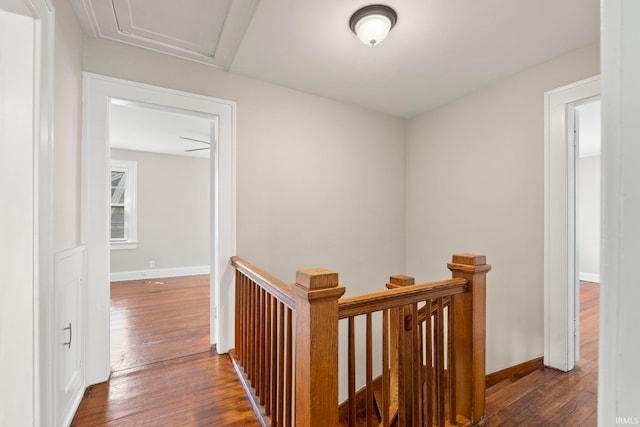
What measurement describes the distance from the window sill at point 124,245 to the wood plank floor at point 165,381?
218cm

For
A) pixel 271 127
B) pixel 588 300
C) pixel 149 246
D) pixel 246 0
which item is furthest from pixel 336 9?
pixel 149 246

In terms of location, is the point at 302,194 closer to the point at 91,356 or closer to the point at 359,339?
the point at 359,339

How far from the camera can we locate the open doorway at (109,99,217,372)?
361 centimetres

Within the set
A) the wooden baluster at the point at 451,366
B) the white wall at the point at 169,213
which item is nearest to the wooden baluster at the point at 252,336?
the wooden baluster at the point at 451,366

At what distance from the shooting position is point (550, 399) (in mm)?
1857

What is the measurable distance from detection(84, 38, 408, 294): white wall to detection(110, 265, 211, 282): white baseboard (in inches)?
132

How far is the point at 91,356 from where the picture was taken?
197 centimetres

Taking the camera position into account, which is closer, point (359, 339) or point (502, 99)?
point (502, 99)

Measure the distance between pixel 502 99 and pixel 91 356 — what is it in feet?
12.5

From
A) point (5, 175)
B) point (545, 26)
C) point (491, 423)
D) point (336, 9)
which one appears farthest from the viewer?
point (545, 26)

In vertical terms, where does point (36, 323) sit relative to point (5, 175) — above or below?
below

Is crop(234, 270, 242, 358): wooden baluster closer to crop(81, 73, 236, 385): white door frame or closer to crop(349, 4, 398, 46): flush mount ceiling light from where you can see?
crop(81, 73, 236, 385): white door frame

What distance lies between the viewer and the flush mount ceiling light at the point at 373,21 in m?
1.77

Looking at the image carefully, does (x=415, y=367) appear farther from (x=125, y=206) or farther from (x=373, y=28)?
(x=125, y=206)
